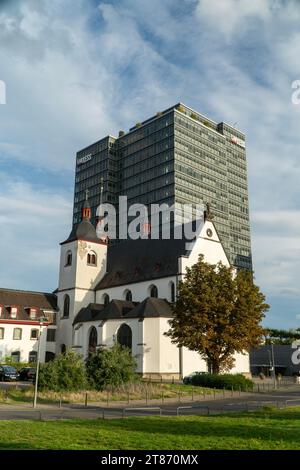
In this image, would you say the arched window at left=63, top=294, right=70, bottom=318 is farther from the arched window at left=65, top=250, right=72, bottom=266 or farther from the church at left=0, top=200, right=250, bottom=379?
the arched window at left=65, top=250, right=72, bottom=266

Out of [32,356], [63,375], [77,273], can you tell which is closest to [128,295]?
[77,273]

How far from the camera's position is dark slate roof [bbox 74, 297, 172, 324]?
5134cm

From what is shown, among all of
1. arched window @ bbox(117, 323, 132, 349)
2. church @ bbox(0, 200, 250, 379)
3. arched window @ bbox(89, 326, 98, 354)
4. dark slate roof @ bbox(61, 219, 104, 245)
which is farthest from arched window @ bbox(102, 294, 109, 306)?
arched window @ bbox(117, 323, 132, 349)

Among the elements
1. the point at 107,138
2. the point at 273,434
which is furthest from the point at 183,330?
the point at 107,138

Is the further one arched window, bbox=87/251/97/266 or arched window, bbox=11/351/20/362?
arched window, bbox=87/251/97/266

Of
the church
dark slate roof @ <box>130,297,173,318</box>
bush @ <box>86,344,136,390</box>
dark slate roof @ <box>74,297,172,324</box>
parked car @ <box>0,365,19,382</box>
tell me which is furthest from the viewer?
dark slate roof @ <box>74,297,172,324</box>

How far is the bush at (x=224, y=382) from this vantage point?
39.7 meters

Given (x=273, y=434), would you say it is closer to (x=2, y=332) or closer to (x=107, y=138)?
(x=2, y=332)

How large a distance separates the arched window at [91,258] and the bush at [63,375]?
35210mm

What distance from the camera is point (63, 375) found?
106 feet

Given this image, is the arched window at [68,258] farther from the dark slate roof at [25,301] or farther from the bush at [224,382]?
the bush at [224,382]

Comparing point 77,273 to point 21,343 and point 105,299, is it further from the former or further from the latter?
point 21,343

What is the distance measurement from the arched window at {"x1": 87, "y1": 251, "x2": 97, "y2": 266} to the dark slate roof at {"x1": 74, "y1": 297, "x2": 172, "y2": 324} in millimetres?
8616

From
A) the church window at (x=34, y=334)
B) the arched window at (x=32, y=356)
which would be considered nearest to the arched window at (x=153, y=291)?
the church window at (x=34, y=334)
